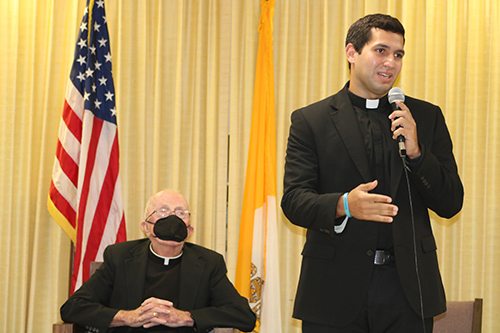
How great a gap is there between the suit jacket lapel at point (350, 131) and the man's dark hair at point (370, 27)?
230 mm

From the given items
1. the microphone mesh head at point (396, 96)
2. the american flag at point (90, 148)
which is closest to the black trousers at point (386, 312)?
the microphone mesh head at point (396, 96)

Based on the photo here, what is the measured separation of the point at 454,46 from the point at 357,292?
152 inches

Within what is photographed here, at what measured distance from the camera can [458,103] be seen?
4965mm

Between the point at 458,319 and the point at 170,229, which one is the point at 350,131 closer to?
the point at 170,229

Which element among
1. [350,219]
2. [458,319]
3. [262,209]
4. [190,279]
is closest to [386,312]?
[350,219]

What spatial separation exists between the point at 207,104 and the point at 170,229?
80.5 inches

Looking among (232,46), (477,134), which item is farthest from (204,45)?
(477,134)

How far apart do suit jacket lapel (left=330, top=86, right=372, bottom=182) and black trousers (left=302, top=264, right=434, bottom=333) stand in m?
0.38

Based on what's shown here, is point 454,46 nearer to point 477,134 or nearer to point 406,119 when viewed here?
point 477,134

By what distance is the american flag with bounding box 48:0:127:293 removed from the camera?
4516mm

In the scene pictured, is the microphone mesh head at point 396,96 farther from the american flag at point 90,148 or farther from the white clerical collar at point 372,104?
the american flag at point 90,148

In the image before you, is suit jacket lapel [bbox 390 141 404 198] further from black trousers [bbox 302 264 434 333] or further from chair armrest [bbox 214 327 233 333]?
chair armrest [bbox 214 327 233 333]

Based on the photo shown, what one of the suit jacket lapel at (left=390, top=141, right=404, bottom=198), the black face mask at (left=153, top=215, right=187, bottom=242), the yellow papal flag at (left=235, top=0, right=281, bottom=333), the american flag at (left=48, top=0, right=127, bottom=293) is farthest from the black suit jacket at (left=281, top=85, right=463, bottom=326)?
the american flag at (left=48, top=0, right=127, bottom=293)

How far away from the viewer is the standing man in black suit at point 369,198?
1.87 m
